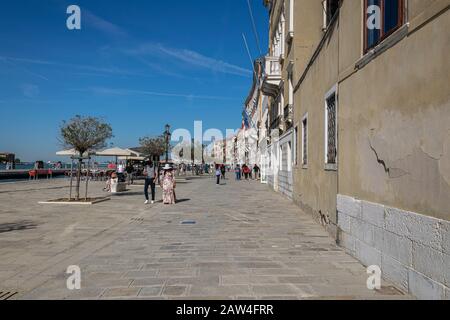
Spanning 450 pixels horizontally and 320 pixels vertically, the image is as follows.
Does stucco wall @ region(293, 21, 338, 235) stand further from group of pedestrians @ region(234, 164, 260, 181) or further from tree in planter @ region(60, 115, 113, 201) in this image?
group of pedestrians @ region(234, 164, 260, 181)

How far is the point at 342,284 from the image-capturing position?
208 inches

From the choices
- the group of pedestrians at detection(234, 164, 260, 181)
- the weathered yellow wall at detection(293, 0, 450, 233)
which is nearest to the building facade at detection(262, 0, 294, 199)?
the weathered yellow wall at detection(293, 0, 450, 233)

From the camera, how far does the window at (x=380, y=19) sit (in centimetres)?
528

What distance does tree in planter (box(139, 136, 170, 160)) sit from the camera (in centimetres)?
4544

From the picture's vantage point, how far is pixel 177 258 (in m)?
6.80

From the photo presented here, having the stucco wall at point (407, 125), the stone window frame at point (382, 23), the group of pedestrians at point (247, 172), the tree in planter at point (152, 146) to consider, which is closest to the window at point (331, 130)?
the stucco wall at point (407, 125)

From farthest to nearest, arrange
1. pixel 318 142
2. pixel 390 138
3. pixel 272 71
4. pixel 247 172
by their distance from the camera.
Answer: pixel 247 172, pixel 272 71, pixel 318 142, pixel 390 138

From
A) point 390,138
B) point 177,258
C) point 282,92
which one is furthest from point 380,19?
point 282,92

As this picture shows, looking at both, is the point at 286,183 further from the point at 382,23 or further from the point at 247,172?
the point at 247,172

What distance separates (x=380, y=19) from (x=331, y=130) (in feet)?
10.8

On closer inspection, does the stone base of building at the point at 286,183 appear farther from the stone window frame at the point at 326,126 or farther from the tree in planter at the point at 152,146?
the tree in planter at the point at 152,146

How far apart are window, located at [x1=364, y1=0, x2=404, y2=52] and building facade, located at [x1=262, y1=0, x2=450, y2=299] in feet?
0.05
